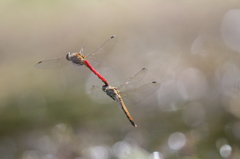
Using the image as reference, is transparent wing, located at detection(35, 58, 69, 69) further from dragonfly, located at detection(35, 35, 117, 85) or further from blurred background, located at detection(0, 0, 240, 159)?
blurred background, located at detection(0, 0, 240, 159)

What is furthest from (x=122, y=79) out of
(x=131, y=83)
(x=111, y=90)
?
(x=111, y=90)

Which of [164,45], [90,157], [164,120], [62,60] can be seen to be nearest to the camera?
[62,60]

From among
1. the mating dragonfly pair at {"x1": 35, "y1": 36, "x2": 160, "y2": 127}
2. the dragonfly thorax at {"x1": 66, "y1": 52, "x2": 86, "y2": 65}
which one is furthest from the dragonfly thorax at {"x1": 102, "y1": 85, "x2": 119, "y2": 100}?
the dragonfly thorax at {"x1": 66, "y1": 52, "x2": 86, "y2": 65}

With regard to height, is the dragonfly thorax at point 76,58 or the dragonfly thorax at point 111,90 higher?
the dragonfly thorax at point 76,58

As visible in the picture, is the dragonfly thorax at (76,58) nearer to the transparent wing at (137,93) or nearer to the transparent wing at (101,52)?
the transparent wing at (101,52)

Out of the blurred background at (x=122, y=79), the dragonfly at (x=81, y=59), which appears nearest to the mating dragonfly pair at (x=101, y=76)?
the dragonfly at (x=81, y=59)

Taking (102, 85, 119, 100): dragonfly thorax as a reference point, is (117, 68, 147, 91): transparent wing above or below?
below

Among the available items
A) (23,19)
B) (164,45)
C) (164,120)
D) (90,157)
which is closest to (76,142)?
(90,157)

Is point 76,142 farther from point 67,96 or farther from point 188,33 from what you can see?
point 188,33
